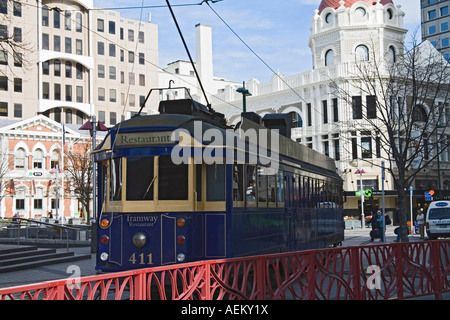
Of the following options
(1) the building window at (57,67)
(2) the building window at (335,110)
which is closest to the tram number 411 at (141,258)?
(2) the building window at (335,110)

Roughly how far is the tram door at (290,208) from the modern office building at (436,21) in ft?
283

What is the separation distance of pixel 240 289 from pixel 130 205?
10.9ft

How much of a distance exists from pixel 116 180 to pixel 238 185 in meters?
2.12

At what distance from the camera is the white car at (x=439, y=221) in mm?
28962

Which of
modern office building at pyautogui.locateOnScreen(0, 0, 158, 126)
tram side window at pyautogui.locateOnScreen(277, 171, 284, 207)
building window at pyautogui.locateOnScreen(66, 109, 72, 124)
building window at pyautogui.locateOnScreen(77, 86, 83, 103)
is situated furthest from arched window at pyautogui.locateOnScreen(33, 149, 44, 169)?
tram side window at pyautogui.locateOnScreen(277, 171, 284, 207)

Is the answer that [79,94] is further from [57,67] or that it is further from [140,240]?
[140,240]

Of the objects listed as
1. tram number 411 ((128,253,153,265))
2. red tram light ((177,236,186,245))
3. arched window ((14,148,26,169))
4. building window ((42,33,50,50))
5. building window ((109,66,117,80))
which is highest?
building window ((42,33,50,50))

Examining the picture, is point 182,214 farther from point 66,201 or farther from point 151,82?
point 151,82

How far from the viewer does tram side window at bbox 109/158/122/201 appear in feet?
34.4

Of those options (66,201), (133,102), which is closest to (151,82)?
(133,102)

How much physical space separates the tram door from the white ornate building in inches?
1502

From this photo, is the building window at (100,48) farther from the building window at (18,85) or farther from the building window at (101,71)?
the building window at (18,85)

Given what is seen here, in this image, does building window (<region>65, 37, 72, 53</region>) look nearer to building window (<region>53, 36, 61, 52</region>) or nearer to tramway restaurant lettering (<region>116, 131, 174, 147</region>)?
building window (<region>53, 36, 61, 52</region>)
